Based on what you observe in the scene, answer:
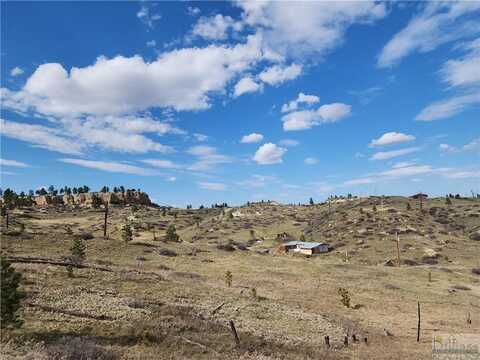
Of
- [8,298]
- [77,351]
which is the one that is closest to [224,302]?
[77,351]

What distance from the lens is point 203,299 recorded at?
30094 mm

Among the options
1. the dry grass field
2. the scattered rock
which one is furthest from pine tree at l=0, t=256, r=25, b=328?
the scattered rock

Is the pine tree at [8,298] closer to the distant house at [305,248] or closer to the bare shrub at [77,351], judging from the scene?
the bare shrub at [77,351]

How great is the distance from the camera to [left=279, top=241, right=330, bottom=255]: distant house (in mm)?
90625

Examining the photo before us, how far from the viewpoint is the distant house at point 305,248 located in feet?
297

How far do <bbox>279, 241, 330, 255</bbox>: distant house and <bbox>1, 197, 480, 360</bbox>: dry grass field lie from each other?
8.62m

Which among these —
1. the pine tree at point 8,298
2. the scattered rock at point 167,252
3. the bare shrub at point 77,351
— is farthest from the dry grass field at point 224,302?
the pine tree at point 8,298

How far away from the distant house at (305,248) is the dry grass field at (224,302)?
8.62 metres

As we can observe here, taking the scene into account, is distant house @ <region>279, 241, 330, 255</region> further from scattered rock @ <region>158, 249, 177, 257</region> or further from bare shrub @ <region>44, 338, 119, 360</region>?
bare shrub @ <region>44, 338, 119, 360</region>

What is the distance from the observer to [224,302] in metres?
30.5

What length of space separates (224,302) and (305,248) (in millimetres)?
64095

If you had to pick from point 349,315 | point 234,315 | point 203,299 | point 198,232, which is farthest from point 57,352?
point 198,232

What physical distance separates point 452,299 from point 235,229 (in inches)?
3706

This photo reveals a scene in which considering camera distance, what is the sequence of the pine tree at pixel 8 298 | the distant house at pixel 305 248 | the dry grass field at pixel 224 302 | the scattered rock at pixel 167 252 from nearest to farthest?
the pine tree at pixel 8 298
the dry grass field at pixel 224 302
the scattered rock at pixel 167 252
the distant house at pixel 305 248
